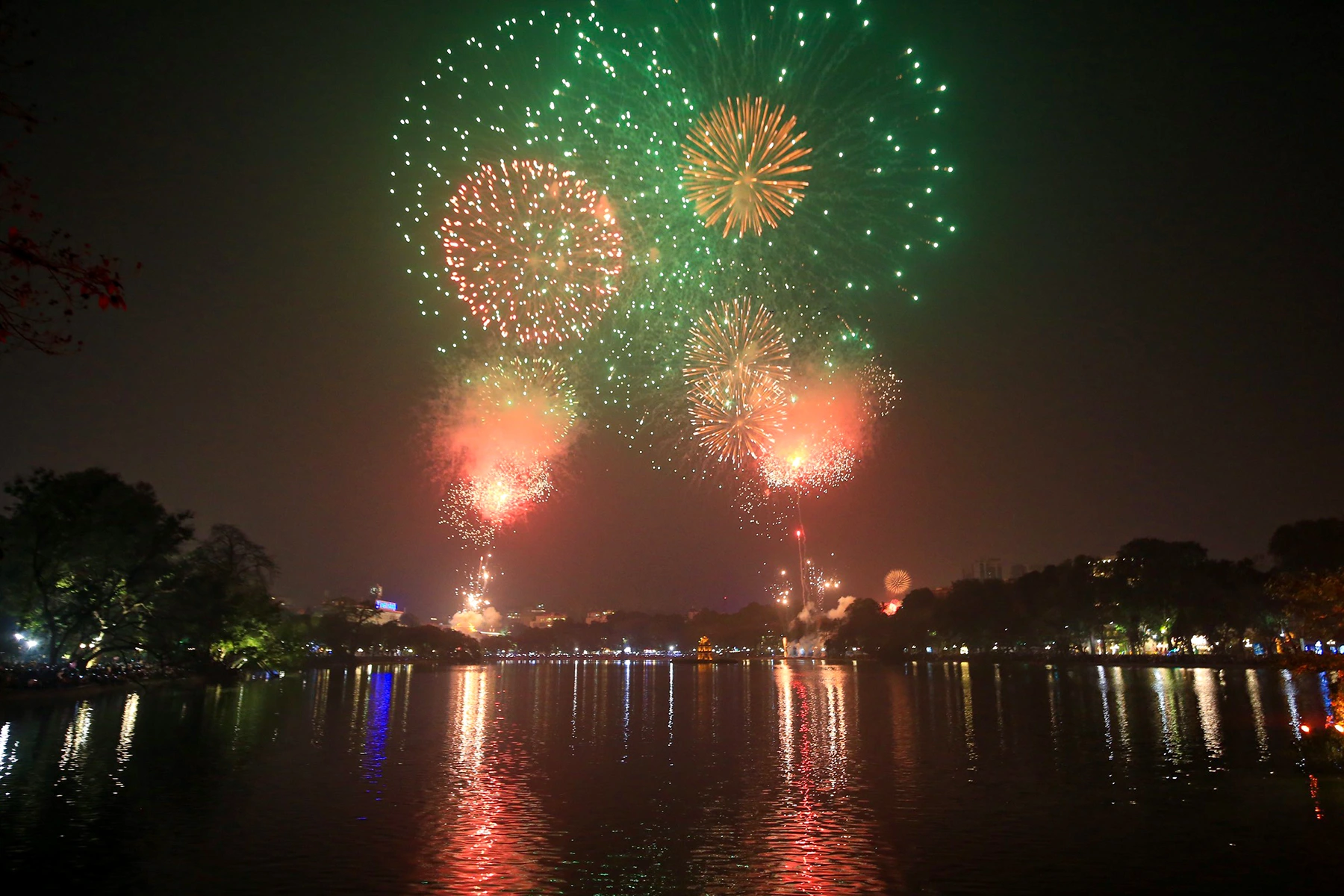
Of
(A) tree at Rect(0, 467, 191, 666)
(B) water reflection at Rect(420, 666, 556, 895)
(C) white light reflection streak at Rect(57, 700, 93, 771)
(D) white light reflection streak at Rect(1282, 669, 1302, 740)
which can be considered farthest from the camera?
(A) tree at Rect(0, 467, 191, 666)

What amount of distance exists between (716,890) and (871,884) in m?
2.45

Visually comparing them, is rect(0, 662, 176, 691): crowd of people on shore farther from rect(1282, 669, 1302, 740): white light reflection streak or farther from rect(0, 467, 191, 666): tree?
rect(1282, 669, 1302, 740): white light reflection streak

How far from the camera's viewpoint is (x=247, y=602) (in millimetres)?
83812

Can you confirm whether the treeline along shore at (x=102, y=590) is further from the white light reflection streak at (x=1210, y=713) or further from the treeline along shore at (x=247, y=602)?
the white light reflection streak at (x=1210, y=713)

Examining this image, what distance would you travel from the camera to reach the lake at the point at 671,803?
14.7 m

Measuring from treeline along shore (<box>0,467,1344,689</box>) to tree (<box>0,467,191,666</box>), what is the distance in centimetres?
11

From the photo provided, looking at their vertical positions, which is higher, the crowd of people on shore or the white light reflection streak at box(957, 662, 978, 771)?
the crowd of people on shore

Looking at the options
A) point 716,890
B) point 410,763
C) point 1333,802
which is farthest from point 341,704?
point 1333,802

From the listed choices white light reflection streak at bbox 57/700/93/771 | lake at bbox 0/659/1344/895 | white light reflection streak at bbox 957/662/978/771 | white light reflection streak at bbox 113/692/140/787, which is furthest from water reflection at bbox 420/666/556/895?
white light reflection streak at bbox 957/662/978/771

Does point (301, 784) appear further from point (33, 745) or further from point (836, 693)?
point (836, 693)

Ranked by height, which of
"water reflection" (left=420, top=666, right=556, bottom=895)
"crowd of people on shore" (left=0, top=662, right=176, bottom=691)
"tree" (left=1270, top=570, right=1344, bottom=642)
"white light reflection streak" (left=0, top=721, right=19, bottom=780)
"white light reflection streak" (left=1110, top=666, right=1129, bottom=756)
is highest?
"tree" (left=1270, top=570, right=1344, bottom=642)

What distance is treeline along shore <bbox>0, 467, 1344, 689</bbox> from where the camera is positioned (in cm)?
5609

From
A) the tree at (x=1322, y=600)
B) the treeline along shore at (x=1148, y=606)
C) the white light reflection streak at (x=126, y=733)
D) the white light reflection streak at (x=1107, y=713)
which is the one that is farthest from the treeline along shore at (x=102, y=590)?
the treeline along shore at (x=1148, y=606)

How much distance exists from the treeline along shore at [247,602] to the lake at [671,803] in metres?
5.72
